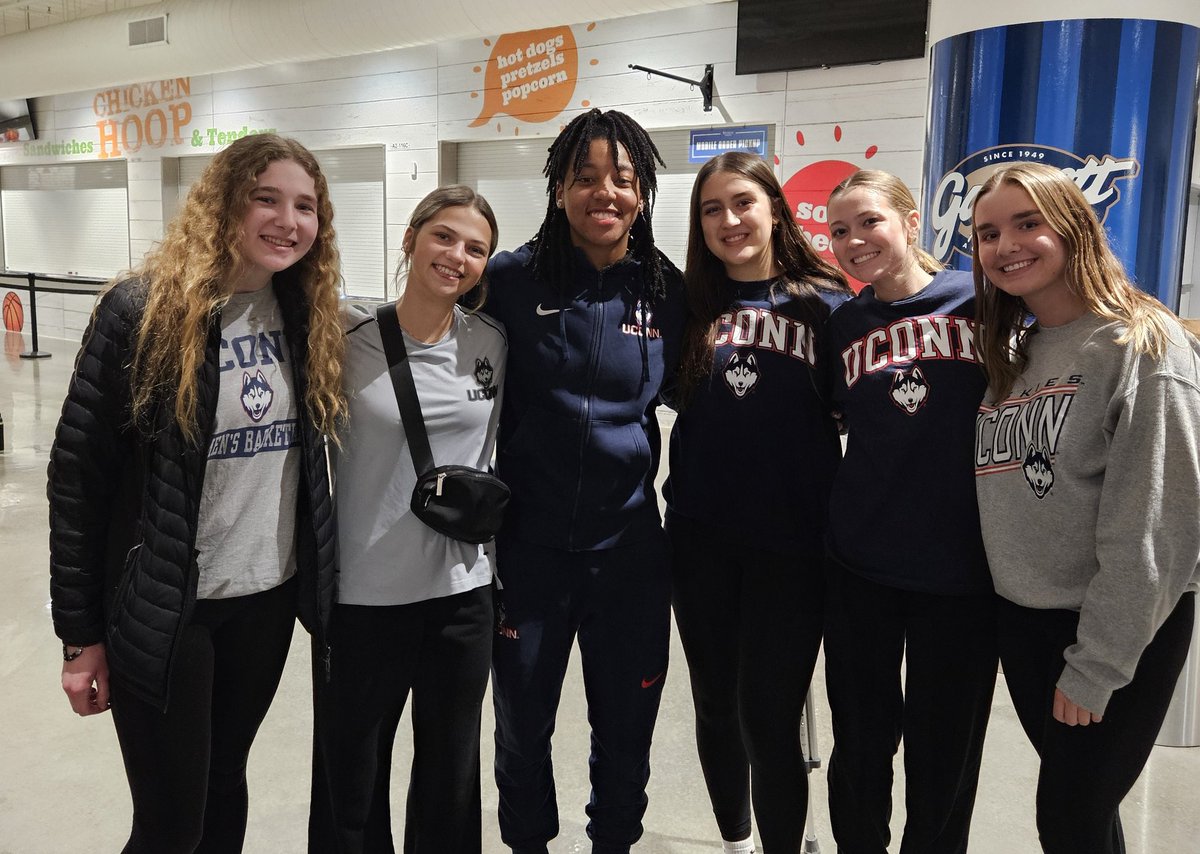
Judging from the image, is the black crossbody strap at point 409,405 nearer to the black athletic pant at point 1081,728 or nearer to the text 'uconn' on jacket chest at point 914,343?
the text 'uconn' on jacket chest at point 914,343

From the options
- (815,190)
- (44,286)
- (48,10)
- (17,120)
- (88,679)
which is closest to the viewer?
(88,679)

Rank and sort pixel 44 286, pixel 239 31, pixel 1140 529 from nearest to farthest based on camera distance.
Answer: pixel 1140 529 → pixel 239 31 → pixel 44 286

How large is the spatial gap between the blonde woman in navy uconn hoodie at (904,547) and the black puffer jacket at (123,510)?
3.93 feet

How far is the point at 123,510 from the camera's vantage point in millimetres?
1545

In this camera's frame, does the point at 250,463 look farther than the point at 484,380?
No

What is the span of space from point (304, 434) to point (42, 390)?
890 cm

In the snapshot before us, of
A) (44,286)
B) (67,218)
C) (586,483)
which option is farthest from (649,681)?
(67,218)

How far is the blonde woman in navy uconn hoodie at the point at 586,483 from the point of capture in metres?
1.87

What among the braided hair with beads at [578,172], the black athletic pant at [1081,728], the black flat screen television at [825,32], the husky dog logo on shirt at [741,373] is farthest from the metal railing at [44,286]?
the black athletic pant at [1081,728]

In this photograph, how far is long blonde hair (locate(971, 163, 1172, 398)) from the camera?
154 cm

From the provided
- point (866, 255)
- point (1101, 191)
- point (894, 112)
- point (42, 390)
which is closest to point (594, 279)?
point (866, 255)

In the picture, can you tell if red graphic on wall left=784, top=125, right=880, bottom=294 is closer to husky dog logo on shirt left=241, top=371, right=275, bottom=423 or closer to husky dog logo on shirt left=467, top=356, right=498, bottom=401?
husky dog logo on shirt left=467, top=356, right=498, bottom=401

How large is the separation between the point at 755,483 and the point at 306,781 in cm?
160

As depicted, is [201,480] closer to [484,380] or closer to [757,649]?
[484,380]
